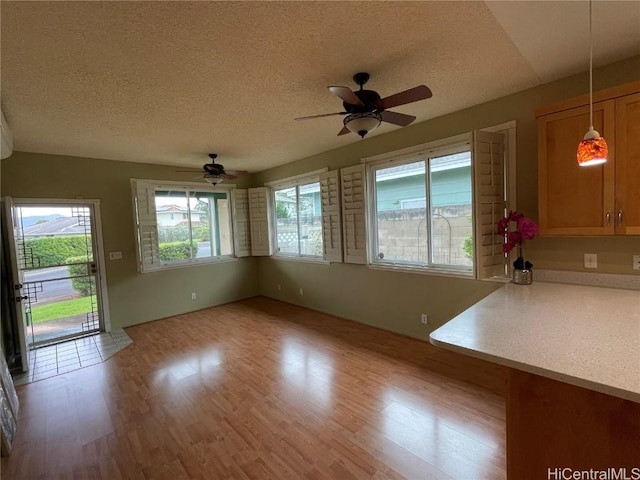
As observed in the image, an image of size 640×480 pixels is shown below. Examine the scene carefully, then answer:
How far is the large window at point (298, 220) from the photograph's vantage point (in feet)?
16.2

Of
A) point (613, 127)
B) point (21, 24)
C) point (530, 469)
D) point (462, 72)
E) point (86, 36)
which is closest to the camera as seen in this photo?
point (530, 469)

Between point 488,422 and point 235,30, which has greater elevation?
point 235,30

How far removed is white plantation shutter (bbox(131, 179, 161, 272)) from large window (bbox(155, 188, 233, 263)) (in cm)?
18

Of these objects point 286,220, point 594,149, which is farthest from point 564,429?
point 286,220

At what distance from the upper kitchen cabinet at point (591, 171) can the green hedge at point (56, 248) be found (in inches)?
219

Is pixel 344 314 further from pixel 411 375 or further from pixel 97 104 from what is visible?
pixel 97 104

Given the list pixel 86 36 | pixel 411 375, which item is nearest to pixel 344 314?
pixel 411 375

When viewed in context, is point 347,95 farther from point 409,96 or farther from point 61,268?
point 61,268

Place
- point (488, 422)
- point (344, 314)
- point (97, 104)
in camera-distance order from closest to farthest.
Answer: point (488, 422) < point (97, 104) < point (344, 314)

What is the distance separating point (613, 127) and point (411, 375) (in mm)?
2416

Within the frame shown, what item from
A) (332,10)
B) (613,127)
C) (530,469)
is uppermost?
(332,10)

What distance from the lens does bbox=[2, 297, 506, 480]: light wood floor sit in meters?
1.81

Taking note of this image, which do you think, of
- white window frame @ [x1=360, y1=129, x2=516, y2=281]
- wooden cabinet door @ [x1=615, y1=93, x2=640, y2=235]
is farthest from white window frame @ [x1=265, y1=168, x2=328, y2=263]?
wooden cabinet door @ [x1=615, y1=93, x2=640, y2=235]

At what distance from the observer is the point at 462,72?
7.34 ft
